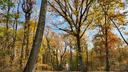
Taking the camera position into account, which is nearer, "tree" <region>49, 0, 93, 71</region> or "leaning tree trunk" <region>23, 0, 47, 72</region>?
"leaning tree trunk" <region>23, 0, 47, 72</region>

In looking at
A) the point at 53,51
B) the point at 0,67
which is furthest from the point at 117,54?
the point at 0,67

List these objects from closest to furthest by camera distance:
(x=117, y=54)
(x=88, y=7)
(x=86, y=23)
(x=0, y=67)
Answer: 1. (x=0, y=67)
2. (x=88, y=7)
3. (x=86, y=23)
4. (x=117, y=54)

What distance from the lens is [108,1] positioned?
23750mm

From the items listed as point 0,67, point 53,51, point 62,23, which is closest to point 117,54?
point 53,51

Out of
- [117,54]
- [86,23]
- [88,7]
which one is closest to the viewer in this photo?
[88,7]

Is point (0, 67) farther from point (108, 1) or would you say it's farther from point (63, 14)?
point (108, 1)

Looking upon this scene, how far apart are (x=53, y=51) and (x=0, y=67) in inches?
1649

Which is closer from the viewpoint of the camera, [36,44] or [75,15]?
[36,44]

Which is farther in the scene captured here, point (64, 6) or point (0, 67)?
point (64, 6)

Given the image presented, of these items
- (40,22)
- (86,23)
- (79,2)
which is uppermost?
(79,2)

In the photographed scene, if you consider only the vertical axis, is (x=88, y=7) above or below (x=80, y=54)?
above

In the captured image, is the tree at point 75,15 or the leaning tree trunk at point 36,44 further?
the tree at point 75,15

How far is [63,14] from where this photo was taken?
82.4 feet

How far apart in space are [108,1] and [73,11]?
341 cm
